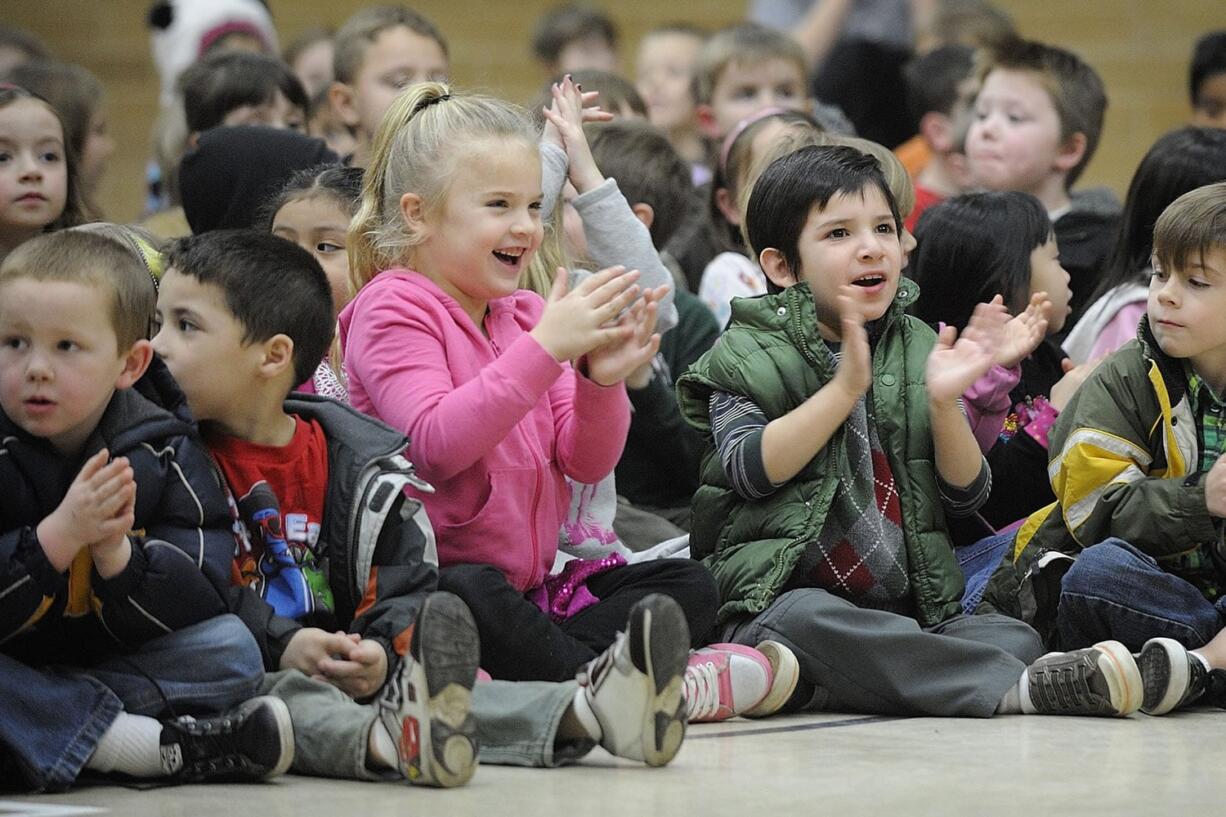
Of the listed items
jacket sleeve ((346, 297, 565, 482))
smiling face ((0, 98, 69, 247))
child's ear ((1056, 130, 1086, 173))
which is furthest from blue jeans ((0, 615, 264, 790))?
child's ear ((1056, 130, 1086, 173))

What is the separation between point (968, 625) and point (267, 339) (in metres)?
1.28

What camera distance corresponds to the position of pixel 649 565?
2.92m

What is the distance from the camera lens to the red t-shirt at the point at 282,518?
8.55ft

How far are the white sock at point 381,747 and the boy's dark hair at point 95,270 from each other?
0.63 metres

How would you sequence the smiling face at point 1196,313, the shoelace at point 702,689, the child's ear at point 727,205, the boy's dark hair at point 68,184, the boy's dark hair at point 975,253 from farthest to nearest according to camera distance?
the child's ear at point 727,205, the boy's dark hair at point 68,184, the boy's dark hair at point 975,253, the smiling face at point 1196,313, the shoelace at point 702,689

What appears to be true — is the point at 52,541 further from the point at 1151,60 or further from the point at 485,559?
the point at 1151,60

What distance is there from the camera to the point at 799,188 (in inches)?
122

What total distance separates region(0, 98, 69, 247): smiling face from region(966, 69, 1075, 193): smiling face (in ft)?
7.69

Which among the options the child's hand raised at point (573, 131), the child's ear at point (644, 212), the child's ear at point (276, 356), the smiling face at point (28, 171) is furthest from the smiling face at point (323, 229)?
the child's ear at point (644, 212)

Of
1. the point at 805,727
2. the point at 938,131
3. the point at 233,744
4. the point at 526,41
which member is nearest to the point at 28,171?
the point at 233,744

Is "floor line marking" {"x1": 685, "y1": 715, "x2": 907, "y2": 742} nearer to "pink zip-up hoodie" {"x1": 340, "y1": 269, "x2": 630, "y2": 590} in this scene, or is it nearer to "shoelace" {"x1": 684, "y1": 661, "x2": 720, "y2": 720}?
"shoelace" {"x1": 684, "y1": 661, "x2": 720, "y2": 720}

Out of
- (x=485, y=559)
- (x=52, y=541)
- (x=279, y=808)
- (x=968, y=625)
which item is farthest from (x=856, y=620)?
(x=52, y=541)

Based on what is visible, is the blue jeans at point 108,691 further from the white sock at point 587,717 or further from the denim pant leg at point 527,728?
the white sock at point 587,717

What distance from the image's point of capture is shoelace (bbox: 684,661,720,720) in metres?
2.78
